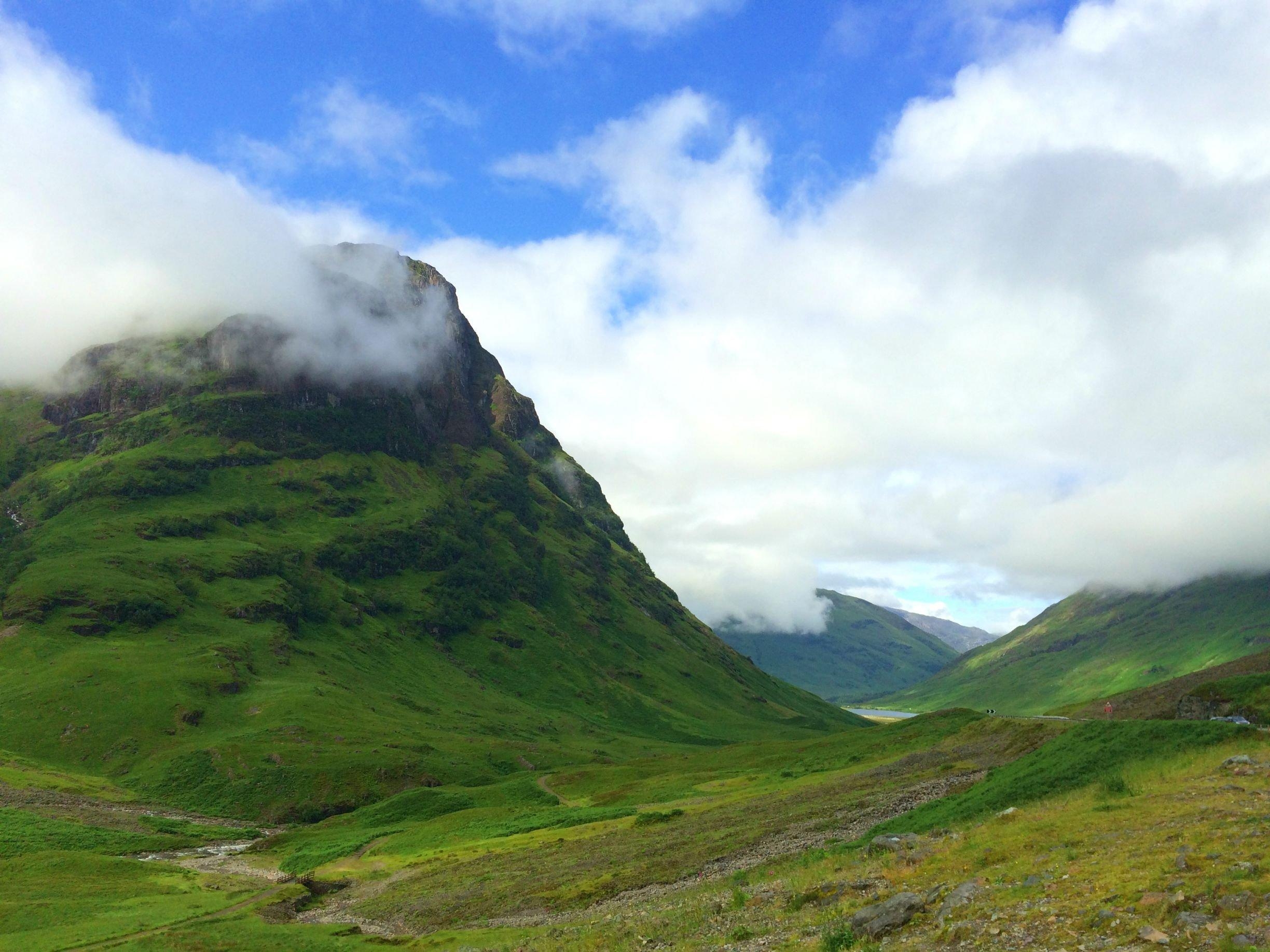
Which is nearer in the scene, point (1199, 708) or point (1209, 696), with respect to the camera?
point (1209, 696)

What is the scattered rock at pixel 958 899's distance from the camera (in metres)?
26.1

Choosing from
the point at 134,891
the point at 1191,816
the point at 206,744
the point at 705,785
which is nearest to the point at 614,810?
the point at 705,785

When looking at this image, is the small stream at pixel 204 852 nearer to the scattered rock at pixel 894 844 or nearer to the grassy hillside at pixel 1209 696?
the scattered rock at pixel 894 844

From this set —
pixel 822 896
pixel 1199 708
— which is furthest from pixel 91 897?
pixel 1199 708

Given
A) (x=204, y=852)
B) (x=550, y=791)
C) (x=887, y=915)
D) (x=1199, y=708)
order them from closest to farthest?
(x=887, y=915) < (x=1199, y=708) < (x=204, y=852) < (x=550, y=791)

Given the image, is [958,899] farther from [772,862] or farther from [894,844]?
[772,862]

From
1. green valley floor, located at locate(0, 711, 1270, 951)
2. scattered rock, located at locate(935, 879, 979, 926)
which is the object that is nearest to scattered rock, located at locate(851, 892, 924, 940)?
green valley floor, located at locate(0, 711, 1270, 951)

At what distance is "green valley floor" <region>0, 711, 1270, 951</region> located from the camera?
24.8 metres

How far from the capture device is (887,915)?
2684cm

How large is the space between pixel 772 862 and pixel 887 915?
25.3m

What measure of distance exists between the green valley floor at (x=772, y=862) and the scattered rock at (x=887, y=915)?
0.66ft

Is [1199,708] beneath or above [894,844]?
above

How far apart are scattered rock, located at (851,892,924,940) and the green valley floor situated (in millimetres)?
200

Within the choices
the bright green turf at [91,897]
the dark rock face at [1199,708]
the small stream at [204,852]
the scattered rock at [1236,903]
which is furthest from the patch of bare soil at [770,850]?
the small stream at [204,852]
